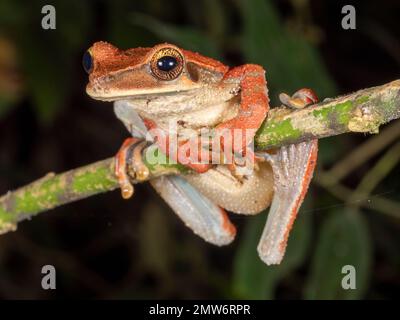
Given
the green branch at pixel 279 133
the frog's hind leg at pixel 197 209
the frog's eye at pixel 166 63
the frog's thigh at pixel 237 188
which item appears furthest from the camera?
the frog's hind leg at pixel 197 209

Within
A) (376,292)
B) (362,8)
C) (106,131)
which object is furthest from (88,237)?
(362,8)

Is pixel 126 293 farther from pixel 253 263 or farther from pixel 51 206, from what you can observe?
pixel 51 206

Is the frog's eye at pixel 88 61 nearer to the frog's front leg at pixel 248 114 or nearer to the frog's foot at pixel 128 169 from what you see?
the frog's foot at pixel 128 169

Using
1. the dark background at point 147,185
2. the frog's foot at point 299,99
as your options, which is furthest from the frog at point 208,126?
the dark background at point 147,185

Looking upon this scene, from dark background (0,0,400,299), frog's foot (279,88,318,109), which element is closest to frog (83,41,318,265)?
frog's foot (279,88,318,109)

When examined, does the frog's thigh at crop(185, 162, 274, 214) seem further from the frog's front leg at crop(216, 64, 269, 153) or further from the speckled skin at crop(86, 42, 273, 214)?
the frog's front leg at crop(216, 64, 269, 153)

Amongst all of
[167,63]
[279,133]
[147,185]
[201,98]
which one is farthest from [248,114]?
[147,185]
